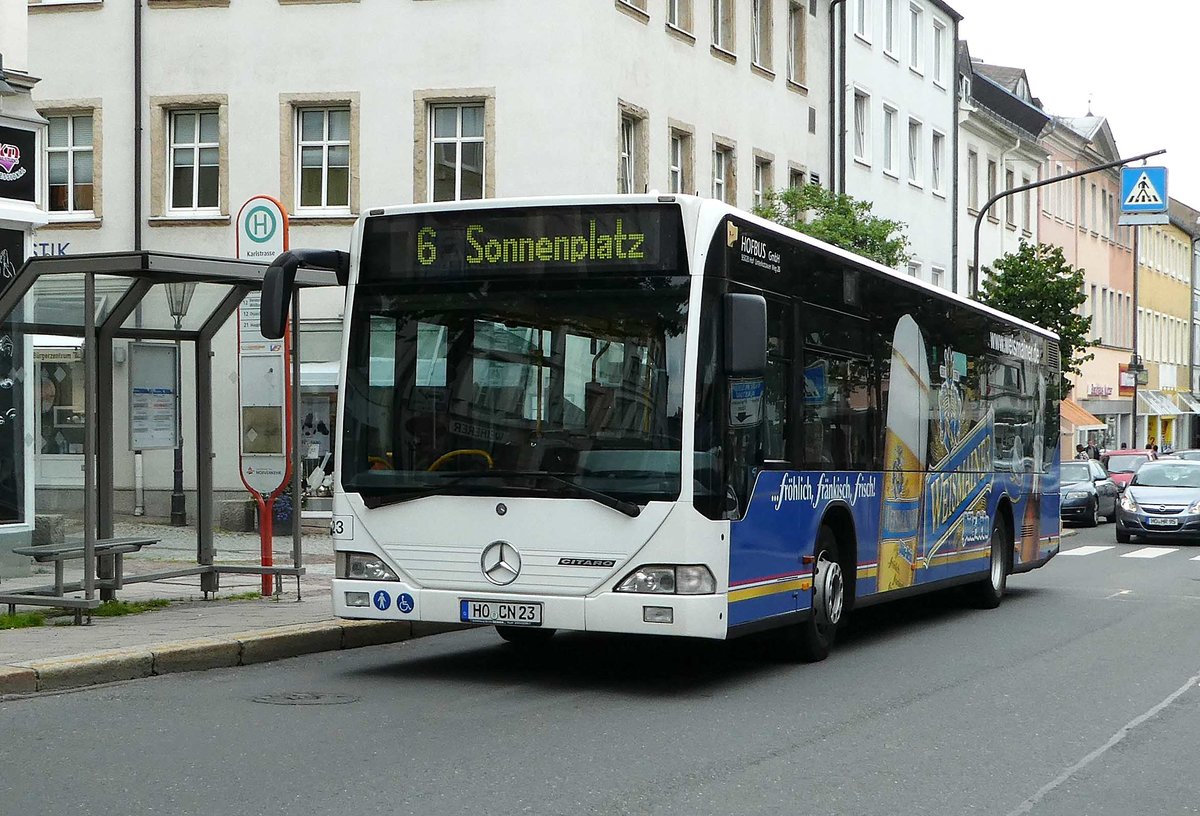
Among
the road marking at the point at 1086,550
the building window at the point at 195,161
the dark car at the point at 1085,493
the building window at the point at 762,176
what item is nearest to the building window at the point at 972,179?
the dark car at the point at 1085,493

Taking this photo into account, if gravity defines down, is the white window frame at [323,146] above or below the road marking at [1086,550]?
above

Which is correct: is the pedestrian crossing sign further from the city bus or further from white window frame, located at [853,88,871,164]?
the city bus

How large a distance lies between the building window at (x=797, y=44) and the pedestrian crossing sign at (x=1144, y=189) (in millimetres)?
7570

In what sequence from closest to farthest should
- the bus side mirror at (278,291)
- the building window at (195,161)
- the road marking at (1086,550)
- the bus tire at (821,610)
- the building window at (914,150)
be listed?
the bus side mirror at (278,291) → the bus tire at (821,610) → the road marking at (1086,550) → the building window at (195,161) → the building window at (914,150)

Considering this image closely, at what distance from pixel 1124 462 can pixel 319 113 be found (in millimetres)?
24840

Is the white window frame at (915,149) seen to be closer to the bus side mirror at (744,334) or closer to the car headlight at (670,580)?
the bus side mirror at (744,334)

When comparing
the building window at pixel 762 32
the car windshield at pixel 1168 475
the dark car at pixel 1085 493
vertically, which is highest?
the building window at pixel 762 32

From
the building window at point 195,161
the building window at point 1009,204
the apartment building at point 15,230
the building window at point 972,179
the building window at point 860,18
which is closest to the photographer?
the apartment building at point 15,230

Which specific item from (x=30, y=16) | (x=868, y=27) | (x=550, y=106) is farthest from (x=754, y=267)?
(x=868, y=27)

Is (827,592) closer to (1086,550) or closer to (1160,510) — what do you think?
(1086,550)

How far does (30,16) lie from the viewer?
30.5 meters

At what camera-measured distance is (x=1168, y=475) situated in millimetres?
33844

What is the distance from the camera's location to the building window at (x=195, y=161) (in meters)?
30.1

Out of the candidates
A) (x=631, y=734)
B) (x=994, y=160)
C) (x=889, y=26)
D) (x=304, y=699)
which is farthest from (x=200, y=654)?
(x=994, y=160)
